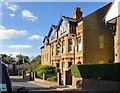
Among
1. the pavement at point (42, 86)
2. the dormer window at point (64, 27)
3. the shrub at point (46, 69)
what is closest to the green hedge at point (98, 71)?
the pavement at point (42, 86)

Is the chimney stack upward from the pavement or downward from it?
upward

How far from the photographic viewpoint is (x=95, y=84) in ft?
74.3

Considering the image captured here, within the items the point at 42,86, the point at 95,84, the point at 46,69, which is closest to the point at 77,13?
the point at 46,69

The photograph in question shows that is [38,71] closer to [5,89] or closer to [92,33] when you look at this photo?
[92,33]

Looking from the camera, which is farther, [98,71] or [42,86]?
[42,86]

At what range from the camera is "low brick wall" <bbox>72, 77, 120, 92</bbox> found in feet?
64.6

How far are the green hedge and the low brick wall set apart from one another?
1.01 ft

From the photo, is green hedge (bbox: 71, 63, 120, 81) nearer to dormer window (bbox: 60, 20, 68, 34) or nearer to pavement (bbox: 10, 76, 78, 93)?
pavement (bbox: 10, 76, 78, 93)

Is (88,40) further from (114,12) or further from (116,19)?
(116,19)

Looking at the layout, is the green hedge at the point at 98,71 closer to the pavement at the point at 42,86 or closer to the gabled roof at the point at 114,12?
the pavement at the point at 42,86

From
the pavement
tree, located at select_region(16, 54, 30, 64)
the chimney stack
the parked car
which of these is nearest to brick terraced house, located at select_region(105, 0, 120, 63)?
the pavement

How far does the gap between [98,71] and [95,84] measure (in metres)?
1.25

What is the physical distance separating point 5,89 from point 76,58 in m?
31.4

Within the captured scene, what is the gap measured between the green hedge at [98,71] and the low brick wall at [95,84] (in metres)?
0.31
